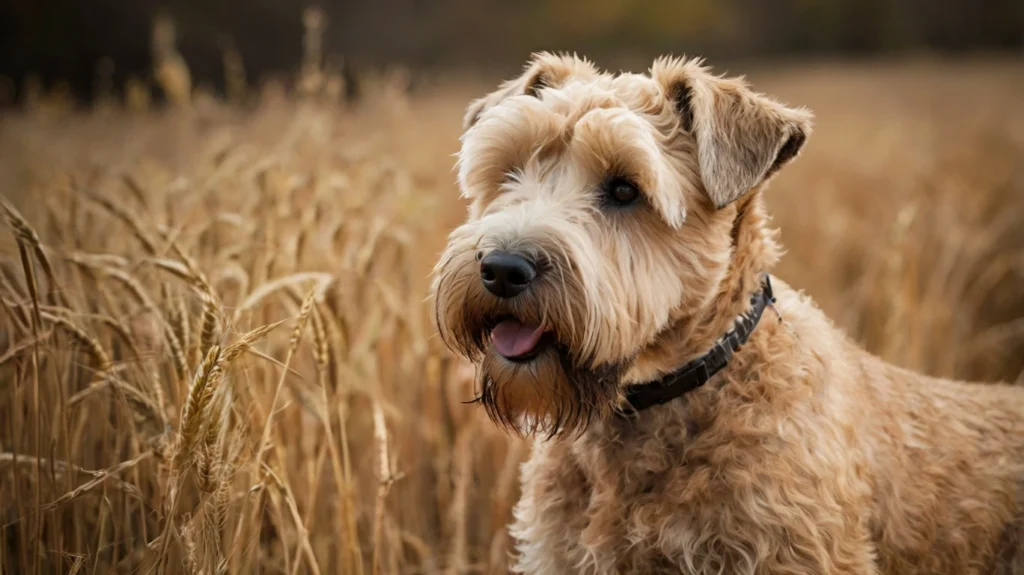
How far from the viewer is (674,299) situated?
7.31 ft

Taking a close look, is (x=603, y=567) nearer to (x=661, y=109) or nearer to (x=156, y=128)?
(x=661, y=109)

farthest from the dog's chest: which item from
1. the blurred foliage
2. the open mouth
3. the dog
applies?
the blurred foliage


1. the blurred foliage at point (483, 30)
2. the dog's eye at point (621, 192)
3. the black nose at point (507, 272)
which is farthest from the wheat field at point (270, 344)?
the blurred foliage at point (483, 30)

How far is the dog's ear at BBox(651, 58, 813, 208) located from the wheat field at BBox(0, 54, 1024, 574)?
1229mm

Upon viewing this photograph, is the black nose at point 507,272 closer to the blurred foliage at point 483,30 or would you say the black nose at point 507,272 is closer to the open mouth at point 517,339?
the open mouth at point 517,339

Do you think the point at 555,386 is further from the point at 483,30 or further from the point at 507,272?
the point at 483,30

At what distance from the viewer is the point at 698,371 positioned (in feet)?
7.43

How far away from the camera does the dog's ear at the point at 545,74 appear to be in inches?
111

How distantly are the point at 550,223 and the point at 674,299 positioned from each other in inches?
17.2

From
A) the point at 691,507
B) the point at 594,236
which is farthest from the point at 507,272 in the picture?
the point at 691,507

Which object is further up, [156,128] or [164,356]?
[156,128]

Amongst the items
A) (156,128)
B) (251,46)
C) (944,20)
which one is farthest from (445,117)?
(944,20)

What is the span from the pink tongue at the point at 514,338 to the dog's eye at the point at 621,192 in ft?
1.66

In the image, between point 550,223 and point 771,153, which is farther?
point 771,153
